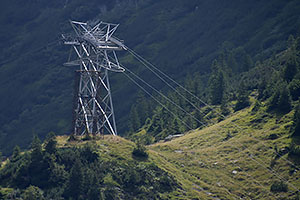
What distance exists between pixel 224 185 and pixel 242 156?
11362mm

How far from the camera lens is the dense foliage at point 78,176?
215 feet

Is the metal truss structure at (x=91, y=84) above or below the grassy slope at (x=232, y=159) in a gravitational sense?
above

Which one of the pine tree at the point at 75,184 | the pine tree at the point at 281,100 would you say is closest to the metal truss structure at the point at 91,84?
the pine tree at the point at 75,184

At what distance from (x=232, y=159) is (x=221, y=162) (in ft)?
6.46

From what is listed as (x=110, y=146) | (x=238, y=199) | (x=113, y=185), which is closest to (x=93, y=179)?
(x=113, y=185)

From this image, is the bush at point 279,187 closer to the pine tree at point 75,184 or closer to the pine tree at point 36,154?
the pine tree at point 75,184

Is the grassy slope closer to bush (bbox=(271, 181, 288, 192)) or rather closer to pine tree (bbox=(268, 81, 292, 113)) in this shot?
bush (bbox=(271, 181, 288, 192))

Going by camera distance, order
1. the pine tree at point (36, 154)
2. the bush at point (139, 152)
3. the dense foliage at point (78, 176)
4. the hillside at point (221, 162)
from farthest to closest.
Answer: the bush at point (139, 152)
the hillside at point (221, 162)
the pine tree at point (36, 154)
the dense foliage at point (78, 176)

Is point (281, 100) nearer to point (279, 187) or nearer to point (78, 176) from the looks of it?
point (279, 187)

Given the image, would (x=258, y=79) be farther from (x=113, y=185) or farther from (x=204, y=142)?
(x=113, y=185)

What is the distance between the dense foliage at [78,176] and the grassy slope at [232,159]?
5.47 meters

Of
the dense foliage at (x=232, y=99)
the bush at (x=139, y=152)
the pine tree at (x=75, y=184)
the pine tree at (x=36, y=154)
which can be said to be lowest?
the dense foliage at (x=232, y=99)

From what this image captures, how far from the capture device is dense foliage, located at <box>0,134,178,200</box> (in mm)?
65625

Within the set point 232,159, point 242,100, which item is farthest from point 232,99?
point 232,159
